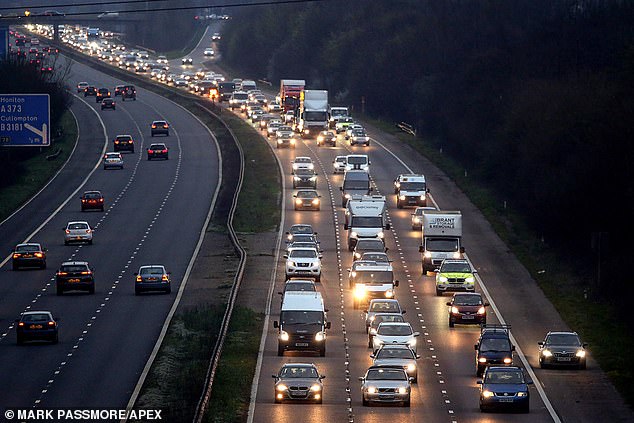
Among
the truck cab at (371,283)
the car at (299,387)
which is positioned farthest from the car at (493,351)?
the truck cab at (371,283)

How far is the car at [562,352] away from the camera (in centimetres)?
5078

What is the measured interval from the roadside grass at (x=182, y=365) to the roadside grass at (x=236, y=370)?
0.55m

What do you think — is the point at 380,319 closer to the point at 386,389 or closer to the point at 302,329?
the point at 302,329

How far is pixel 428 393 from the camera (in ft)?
152

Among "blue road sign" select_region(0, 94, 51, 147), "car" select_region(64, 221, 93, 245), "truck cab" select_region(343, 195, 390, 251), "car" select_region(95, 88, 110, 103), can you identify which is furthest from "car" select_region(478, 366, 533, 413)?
"car" select_region(95, 88, 110, 103)

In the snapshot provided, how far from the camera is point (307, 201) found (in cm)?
9475

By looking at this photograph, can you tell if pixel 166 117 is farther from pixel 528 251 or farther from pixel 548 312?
pixel 548 312

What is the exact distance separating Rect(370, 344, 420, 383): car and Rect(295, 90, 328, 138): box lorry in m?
83.9

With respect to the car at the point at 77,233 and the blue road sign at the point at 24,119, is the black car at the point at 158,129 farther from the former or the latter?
the blue road sign at the point at 24,119

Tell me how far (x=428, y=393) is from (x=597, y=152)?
38.7m

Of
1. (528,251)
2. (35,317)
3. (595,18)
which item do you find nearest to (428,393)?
(35,317)

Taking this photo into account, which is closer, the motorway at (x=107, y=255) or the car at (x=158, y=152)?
the motorway at (x=107, y=255)

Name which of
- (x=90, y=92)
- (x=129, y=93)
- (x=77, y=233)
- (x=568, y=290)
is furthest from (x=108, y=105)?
(x=568, y=290)

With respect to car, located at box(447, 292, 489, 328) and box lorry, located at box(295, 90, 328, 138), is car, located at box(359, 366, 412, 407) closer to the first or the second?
car, located at box(447, 292, 489, 328)
